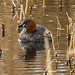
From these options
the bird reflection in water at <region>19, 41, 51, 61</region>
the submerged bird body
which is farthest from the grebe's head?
the bird reflection in water at <region>19, 41, 51, 61</region>

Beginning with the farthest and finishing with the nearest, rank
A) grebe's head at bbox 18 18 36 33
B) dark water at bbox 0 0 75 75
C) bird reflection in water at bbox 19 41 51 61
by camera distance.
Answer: grebe's head at bbox 18 18 36 33
bird reflection in water at bbox 19 41 51 61
dark water at bbox 0 0 75 75

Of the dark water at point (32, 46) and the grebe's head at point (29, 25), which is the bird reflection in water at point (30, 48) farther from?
the grebe's head at point (29, 25)

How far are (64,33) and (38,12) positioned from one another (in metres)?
3.54

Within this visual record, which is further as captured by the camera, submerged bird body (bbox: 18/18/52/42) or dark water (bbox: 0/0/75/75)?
submerged bird body (bbox: 18/18/52/42)

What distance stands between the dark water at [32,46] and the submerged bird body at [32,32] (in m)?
0.21

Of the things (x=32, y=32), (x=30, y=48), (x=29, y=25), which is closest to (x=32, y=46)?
(x=30, y=48)

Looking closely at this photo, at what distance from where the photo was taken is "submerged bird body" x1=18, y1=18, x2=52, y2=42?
42.3 ft

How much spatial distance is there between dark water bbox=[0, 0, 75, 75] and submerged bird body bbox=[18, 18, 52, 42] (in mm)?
214

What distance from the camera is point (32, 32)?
13.3 metres

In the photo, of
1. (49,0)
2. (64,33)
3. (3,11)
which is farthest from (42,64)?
(49,0)

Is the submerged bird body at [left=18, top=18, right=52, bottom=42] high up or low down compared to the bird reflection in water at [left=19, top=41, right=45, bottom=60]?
up

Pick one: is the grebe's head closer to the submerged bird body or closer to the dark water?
the submerged bird body

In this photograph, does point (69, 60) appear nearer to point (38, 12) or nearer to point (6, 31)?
point (6, 31)

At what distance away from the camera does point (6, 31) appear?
13.4m
